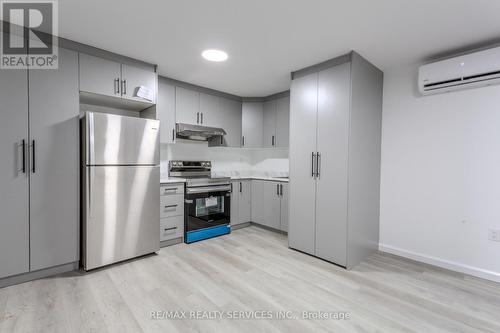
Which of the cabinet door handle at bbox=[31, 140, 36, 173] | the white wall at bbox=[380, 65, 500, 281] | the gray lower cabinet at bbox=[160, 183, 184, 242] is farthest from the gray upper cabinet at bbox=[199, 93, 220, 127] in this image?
the white wall at bbox=[380, 65, 500, 281]

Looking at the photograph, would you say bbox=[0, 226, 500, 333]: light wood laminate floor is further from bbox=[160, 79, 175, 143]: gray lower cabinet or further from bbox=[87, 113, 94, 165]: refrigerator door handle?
bbox=[160, 79, 175, 143]: gray lower cabinet

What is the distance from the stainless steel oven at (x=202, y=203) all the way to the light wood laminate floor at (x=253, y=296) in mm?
594

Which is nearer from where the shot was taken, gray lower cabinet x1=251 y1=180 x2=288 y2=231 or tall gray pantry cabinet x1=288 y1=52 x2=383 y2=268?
tall gray pantry cabinet x1=288 y1=52 x2=383 y2=268

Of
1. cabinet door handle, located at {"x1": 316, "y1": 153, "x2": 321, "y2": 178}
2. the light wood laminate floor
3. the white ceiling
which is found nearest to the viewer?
the light wood laminate floor

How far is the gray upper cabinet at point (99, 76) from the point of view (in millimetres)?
2482

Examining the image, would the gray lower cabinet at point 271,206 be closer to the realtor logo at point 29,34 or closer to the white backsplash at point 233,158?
the white backsplash at point 233,158

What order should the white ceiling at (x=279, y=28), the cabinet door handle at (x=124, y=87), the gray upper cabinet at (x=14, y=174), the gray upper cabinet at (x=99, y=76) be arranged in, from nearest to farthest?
1. the white ceiling at (x=279, y=28)
2. the gray upper cabinet at (x=14, y=174)
3. the gray upper cabinet at (x=99, y=76)
4. the cabinet door handle at (x=124, y=87)

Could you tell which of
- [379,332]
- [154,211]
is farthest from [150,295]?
[379,332]

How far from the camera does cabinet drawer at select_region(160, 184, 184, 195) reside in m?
3.12

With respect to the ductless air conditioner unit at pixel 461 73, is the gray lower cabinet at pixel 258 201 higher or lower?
lower

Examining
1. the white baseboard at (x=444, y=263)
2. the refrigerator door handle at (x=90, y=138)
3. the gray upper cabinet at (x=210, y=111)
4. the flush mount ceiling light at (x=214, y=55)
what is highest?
the flush mount ceiling light at (x=214, y=55)

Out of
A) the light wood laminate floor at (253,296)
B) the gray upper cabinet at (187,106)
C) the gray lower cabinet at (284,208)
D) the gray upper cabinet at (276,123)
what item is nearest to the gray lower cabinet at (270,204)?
the gray lower cabinet at (284,208)

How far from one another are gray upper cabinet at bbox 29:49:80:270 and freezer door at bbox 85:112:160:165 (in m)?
0.24

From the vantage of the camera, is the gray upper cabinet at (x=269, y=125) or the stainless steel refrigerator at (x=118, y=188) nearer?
the stainless steel refrigerator at (x=118, y=188)
